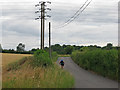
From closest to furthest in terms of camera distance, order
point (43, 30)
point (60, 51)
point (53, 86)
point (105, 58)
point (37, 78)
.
Result: point (53, 86)
point (37, 78)
point (105, 58)
point (43, 30)
point (60, 51)

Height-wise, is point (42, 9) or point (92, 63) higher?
point (42, 9)

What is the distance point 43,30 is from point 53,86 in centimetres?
3026

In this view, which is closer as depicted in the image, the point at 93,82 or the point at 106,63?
the point at 93,82

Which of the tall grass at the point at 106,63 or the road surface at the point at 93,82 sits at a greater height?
the tall grass at the point at 106,63

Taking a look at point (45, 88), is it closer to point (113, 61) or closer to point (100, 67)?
point (113, 61)

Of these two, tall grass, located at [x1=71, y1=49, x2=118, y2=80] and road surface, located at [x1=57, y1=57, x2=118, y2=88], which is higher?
tall grass, located at [x1=71, y1=49, x2=118, y2=80]

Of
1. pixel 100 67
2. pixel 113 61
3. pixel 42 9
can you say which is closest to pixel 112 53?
pixel 113 61

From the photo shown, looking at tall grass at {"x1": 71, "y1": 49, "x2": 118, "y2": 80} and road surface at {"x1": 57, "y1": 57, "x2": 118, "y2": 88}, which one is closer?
road surface at {"x1": 57, "y1": 57, "x2": 118, "y2": 88}

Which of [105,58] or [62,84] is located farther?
[105,58]

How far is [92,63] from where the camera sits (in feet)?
95.3

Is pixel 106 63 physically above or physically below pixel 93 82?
above

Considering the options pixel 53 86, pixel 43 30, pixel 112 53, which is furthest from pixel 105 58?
pixel 43 30

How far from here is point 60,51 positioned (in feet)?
495

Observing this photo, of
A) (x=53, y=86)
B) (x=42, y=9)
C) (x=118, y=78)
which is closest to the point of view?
(x=53, y=86)
